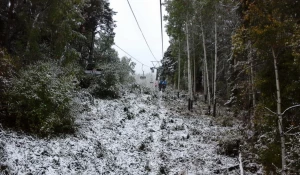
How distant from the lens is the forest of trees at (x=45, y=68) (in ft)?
29.9

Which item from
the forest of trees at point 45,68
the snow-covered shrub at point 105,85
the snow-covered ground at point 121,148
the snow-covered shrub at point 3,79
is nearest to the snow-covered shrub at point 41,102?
the forest of trees at point 45,68

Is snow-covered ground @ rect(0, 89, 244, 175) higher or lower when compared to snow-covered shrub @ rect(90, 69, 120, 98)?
lower

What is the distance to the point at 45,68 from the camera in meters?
10.5

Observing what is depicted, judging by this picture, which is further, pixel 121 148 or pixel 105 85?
pixel 105 85

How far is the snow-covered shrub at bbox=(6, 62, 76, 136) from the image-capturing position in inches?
356

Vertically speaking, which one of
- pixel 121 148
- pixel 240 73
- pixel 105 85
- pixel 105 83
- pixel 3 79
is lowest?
pixel 121 148

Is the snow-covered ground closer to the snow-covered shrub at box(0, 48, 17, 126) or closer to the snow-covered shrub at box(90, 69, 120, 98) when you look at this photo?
the snow-covered shrub at box(0, 48, 17, 126)

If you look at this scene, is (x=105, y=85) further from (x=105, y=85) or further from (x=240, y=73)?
(x=240, y=73)

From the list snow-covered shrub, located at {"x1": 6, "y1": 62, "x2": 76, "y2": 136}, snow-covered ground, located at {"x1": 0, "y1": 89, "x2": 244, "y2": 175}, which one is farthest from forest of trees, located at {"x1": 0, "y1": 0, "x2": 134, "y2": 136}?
snow-covered ground, located at {"x1": 0, "y1": 89, "x2": 244, "y2": 175}

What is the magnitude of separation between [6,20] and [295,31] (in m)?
14.9

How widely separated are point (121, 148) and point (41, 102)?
380 centimetres

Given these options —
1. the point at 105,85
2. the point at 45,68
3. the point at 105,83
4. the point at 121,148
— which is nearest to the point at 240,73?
the point at 121,148

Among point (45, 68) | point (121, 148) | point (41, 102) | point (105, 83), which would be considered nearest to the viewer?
point (41, 102)

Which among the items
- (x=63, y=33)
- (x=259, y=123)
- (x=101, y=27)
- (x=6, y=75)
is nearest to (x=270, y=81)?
(x=259, y=123)
